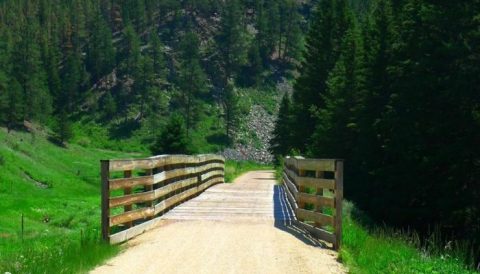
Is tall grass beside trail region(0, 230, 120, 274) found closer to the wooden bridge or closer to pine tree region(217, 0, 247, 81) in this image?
the wooden bridge

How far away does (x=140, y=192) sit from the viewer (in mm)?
10984

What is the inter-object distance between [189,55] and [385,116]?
10939 centimetres

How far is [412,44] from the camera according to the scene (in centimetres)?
2370

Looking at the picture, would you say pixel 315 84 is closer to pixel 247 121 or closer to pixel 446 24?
pixel 446 24

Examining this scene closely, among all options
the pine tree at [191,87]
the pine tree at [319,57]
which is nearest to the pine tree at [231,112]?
the pine tree at [191,87]

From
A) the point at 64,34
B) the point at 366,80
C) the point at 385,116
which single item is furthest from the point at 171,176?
the point at 64,34

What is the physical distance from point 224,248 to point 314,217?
223 cm

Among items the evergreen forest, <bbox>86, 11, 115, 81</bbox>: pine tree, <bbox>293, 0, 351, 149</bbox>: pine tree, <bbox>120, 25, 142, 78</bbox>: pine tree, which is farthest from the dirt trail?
<bbox>86, 11, 115, 81</bbox>: pine tree

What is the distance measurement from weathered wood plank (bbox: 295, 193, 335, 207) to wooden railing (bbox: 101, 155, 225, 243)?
2.93m

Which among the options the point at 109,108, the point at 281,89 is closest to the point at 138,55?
the point at 109,108

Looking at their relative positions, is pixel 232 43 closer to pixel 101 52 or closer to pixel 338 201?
pixel 101 52

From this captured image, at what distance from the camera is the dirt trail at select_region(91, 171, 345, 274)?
7.59m

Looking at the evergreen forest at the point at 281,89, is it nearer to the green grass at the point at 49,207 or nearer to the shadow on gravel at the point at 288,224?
the shadow on gravel at the point at 288,224

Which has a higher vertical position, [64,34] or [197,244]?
[64,34]
